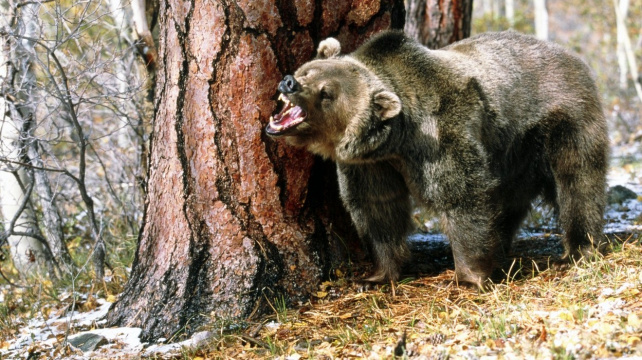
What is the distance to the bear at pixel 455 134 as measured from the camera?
413cm

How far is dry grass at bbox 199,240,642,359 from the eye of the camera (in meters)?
3.26

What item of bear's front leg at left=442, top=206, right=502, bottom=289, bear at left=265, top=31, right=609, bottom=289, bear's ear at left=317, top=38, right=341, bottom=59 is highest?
bear's ear at left=317, top=38, right=341, bottom=59

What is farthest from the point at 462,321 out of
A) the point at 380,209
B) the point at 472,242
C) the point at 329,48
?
the point at 329,48

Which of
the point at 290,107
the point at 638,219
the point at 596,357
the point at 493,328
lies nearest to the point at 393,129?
the point at 290,107

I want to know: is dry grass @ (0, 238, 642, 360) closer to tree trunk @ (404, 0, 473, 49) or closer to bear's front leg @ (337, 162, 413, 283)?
bear's front leg @ (337, 162, 413, 283)

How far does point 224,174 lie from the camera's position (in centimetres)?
424

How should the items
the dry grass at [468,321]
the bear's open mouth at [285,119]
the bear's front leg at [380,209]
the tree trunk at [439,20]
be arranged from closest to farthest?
the dry grass at [468,321]
the bear's open mouth at [285,119]
the bear's front leg at [380,209]
the tree trunk at [439,20]

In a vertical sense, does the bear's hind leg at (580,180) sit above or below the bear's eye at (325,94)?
below

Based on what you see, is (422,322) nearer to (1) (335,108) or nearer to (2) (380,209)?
(2) (380,209)

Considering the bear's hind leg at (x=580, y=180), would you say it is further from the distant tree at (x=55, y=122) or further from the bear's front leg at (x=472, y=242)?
the distant tree at (x=55, y=122)

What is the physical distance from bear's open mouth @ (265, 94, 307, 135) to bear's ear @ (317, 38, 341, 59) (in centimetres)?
43

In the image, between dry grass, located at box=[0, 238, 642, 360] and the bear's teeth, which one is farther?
the bear's teeth

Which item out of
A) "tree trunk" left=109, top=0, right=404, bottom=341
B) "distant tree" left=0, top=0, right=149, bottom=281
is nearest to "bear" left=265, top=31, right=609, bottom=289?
"tree trunk" left=109, top=0, right=404, bottom=341

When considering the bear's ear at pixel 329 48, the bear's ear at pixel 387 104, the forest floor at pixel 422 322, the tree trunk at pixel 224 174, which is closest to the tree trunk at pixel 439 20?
the forest floor at pixel 422 322
